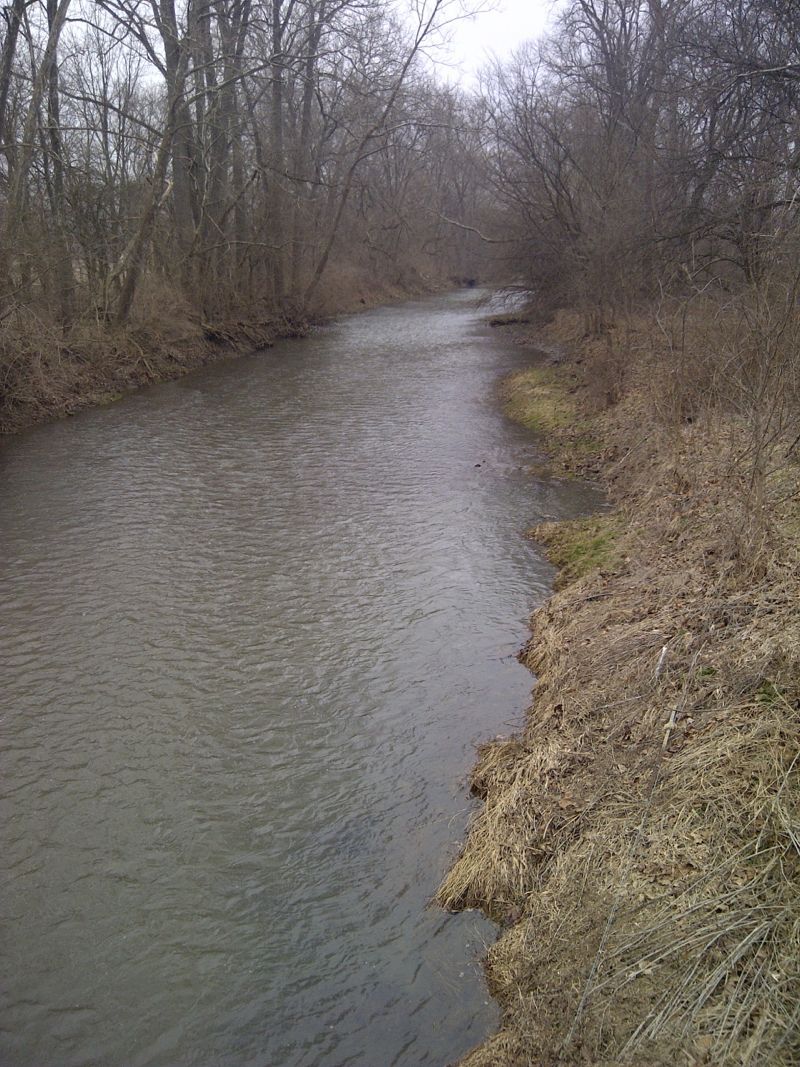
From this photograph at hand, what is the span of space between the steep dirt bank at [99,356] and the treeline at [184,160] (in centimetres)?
47

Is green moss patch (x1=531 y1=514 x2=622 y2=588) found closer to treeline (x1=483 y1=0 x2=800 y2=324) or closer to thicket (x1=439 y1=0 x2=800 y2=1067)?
thicket (x1=439 y1=0 x2=800 y2=1067)

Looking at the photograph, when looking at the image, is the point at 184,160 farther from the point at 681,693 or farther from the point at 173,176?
the point at 681,693

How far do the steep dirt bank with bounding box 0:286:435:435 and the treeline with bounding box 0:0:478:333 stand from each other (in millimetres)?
468

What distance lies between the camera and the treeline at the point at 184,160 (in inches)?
717

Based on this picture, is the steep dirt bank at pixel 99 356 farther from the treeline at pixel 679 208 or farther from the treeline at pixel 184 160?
the treeline at pixel 679 208

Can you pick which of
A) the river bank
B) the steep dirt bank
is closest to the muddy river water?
the river bank

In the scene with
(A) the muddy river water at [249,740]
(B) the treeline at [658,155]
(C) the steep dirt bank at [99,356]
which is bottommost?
(A) the muddy river water at [249,740]

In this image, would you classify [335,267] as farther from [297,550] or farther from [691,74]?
[297,550]

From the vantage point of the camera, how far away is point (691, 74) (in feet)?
52.9

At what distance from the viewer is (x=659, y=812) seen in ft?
15.1

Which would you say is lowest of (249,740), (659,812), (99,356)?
(249,740)

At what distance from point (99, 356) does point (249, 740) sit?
51.0 feet

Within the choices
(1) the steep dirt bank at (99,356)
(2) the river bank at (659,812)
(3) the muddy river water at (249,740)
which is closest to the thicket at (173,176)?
(1) the steep dirt bank at (99,356)

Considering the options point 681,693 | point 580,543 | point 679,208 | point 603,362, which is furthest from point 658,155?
point 681,693
